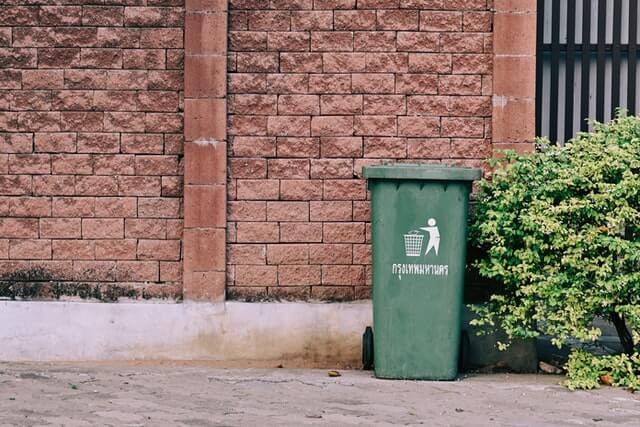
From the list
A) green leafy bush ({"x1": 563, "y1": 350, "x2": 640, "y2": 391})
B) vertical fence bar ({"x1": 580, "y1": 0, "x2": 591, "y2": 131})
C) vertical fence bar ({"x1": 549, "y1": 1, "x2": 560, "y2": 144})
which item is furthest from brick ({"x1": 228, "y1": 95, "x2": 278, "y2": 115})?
green leafy bush ({"x1": 563, "y1": 350, "x2": 640, "y2": 391})

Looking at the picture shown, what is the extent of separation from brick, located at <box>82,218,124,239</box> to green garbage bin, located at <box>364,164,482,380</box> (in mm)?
2172

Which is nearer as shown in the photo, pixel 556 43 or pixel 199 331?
pixel 199 331

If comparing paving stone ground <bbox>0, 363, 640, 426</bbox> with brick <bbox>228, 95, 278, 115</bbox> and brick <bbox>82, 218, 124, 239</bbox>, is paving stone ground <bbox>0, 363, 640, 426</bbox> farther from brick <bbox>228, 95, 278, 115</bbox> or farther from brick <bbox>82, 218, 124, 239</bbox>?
brick <bbox>228, 95, 278, 115</bbox>

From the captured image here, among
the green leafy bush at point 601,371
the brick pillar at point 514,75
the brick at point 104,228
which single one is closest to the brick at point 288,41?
the brick pillar at point 514,75

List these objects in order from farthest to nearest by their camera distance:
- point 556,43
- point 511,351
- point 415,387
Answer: point 556,43 → point 511,351 → point 415,387

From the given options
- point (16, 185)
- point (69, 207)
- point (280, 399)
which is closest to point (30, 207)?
point (16, 185)

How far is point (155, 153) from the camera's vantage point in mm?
8312

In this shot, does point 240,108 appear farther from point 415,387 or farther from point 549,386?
point 549,386

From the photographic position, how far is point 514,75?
8.20 metres

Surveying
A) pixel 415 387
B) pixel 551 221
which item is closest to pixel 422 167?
pixel 551 221

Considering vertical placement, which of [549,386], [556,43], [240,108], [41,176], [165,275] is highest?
[556,43]

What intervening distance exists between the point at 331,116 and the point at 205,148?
1041mm

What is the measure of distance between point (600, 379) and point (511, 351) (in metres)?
0.80

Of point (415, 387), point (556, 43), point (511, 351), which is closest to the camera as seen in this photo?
point (415, 387)
